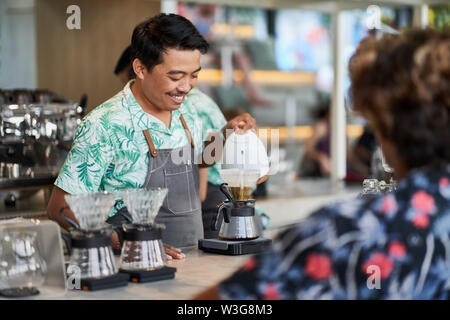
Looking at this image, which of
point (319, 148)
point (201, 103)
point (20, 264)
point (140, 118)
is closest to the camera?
point (20, 264)

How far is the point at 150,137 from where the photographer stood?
2.57m

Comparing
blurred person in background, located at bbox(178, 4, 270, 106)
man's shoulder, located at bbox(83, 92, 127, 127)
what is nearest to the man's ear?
man's shoulder, located at bbox(83, 92, 127, 127)

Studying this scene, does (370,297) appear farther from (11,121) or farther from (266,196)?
(266,196)

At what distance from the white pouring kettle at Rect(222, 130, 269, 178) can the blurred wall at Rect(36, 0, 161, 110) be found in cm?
223

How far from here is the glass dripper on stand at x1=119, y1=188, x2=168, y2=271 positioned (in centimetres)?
196

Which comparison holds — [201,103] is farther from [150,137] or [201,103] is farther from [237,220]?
[237,220]

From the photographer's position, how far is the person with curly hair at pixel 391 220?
1.36m

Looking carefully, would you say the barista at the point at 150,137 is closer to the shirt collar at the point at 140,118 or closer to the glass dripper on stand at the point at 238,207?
the shirt collar at the point at 140,118

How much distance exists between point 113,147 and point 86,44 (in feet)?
7.83

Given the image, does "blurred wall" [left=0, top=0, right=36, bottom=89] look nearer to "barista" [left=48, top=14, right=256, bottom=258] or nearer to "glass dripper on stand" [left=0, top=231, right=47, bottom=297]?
"barista" [left=48, top=14, right=256, bottom=258]

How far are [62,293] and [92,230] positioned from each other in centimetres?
18

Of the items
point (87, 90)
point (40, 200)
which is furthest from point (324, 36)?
point (40, 200)

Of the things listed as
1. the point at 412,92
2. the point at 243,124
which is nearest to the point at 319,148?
the point at 243,124

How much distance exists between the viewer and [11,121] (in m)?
3.59
